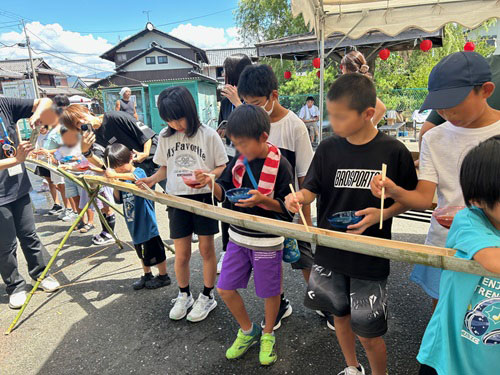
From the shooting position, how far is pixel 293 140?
222 cm

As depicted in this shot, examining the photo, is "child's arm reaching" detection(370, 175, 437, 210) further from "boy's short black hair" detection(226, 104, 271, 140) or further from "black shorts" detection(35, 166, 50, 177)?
"black shorts" detection(35, 166, 50, 177)

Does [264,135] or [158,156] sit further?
[158,156]

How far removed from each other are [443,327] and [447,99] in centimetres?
Result: 94

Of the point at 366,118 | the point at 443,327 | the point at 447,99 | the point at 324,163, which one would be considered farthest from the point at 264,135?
the point at 443,327

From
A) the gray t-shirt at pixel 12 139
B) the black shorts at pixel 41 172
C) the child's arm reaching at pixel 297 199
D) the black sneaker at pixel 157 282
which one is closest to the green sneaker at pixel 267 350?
the child's arm reaching at pixel 297 199

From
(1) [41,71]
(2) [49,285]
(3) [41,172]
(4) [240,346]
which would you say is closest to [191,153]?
(4) [240,346]

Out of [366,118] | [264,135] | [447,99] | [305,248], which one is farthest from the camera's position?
[305,248]

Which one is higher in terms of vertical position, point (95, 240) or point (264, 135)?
point (264, 135)

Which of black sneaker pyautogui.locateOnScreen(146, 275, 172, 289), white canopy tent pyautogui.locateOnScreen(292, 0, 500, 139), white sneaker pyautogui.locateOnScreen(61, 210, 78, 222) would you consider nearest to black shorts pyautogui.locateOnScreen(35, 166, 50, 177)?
white sneaker pyautogui.locateOnScreen(61, 210, 78, 222)

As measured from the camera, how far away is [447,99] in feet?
4.61

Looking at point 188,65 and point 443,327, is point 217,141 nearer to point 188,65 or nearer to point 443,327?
point 443,327

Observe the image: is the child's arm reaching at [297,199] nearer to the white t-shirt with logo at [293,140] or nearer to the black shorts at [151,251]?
the white t-shirt with logo at [293,140]

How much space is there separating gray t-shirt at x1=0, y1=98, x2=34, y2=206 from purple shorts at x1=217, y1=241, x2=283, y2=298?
7.18 feet

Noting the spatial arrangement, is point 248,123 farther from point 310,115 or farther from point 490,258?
point 310,115
